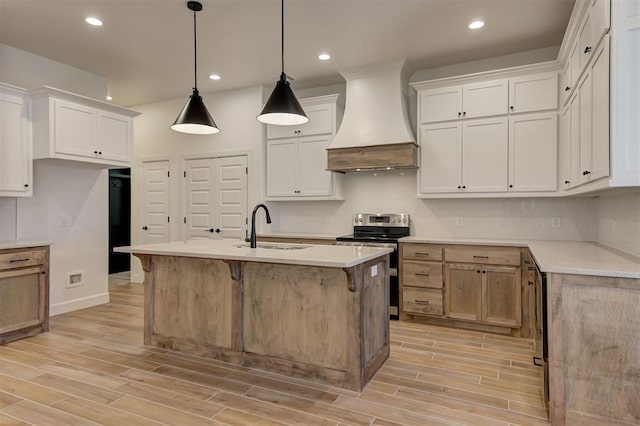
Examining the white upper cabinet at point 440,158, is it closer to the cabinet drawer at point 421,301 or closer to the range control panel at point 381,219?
the range control panel at point 381,219

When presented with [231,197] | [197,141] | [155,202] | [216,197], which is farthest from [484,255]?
[155,202]

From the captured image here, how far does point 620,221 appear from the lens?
120 inches

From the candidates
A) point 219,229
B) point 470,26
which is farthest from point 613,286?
point 219,229

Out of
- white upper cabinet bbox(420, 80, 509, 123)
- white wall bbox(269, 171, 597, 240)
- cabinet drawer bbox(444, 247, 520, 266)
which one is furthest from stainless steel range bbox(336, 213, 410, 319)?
white upper cabinet bbox(420, 80, 509, 123)

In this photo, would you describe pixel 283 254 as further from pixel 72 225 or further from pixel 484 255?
pixel 72 225

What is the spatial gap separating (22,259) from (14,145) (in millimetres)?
1193

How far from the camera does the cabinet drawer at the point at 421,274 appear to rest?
4.13m

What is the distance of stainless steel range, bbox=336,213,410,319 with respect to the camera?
4355mm

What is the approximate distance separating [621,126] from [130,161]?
5009 mm

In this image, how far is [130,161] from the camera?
16.1ft

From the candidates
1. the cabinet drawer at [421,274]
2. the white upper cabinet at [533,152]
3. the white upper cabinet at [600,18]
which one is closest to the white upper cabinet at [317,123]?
the cabinet drawer at [421,274]

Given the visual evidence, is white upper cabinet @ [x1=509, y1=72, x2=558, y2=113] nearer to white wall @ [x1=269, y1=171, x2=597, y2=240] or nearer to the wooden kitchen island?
white wall @ [x1=269, y1=171, x2=597, y2=240]

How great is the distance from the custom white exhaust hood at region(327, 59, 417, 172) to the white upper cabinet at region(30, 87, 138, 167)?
2657 millimetres

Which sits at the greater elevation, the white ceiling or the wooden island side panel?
the white ceiling
